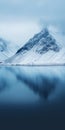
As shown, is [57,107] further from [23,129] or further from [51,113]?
[23,129]

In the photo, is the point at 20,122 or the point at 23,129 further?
the point at 20,122

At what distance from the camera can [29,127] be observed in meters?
29.0

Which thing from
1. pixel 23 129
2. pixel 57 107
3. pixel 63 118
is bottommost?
Result: pixel 23 129

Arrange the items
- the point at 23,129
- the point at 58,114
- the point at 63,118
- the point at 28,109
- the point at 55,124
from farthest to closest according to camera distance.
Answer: the point at 28,109 → the point at 58,114 → the point at 63,118 → the point at 55,124 → the point at 23,129

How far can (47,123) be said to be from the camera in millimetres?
30594

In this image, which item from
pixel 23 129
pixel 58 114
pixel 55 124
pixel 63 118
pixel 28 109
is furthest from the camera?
pixel 28 109

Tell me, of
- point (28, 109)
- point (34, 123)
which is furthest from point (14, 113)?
point (34, 123)

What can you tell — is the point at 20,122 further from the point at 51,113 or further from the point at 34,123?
the point at 51,113

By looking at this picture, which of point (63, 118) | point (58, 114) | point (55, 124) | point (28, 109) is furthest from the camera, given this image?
point (28, 109)

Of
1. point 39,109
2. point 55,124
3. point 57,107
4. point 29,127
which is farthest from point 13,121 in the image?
point 57,107

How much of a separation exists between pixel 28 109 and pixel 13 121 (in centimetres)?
675

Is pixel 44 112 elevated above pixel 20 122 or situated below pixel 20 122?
above

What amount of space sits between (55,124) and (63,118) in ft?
8.55

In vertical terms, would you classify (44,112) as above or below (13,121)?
above
